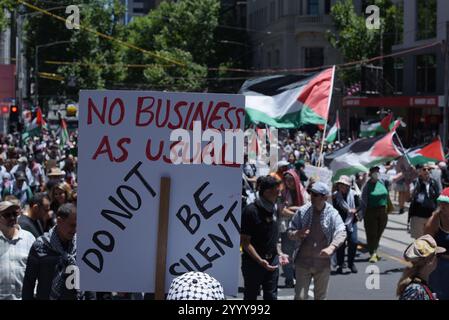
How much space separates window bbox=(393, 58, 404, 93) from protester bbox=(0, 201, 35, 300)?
42953 millimetres

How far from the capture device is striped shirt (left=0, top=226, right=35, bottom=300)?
6.72m

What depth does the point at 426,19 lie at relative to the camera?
4028cm

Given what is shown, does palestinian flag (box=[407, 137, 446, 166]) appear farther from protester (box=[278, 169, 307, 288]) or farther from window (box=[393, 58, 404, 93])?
window (box=[393, 58, 404, 93])

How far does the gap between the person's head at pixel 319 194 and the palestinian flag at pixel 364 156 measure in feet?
15.4

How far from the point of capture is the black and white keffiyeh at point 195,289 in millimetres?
3723

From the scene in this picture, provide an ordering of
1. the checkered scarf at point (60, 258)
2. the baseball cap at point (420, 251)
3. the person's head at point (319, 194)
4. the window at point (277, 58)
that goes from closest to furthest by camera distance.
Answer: the baseball cap at point (420, 251)
the checkered scarf at point (60, 258)
the person's head at point (319, 194)
the window at point (277, 58)

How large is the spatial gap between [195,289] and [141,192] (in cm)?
143

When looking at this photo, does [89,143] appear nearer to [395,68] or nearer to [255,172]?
[255,172]

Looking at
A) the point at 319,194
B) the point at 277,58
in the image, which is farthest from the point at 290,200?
the point at 277,58

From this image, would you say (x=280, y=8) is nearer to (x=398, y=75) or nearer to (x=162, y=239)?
(x=398, y=75)

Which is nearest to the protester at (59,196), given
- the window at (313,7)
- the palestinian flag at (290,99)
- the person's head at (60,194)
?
the person's head at (60,194)

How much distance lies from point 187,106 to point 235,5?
262 ft

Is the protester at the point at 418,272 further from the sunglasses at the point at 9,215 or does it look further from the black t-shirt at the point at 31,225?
the black t-shirt at the point at 31,225
